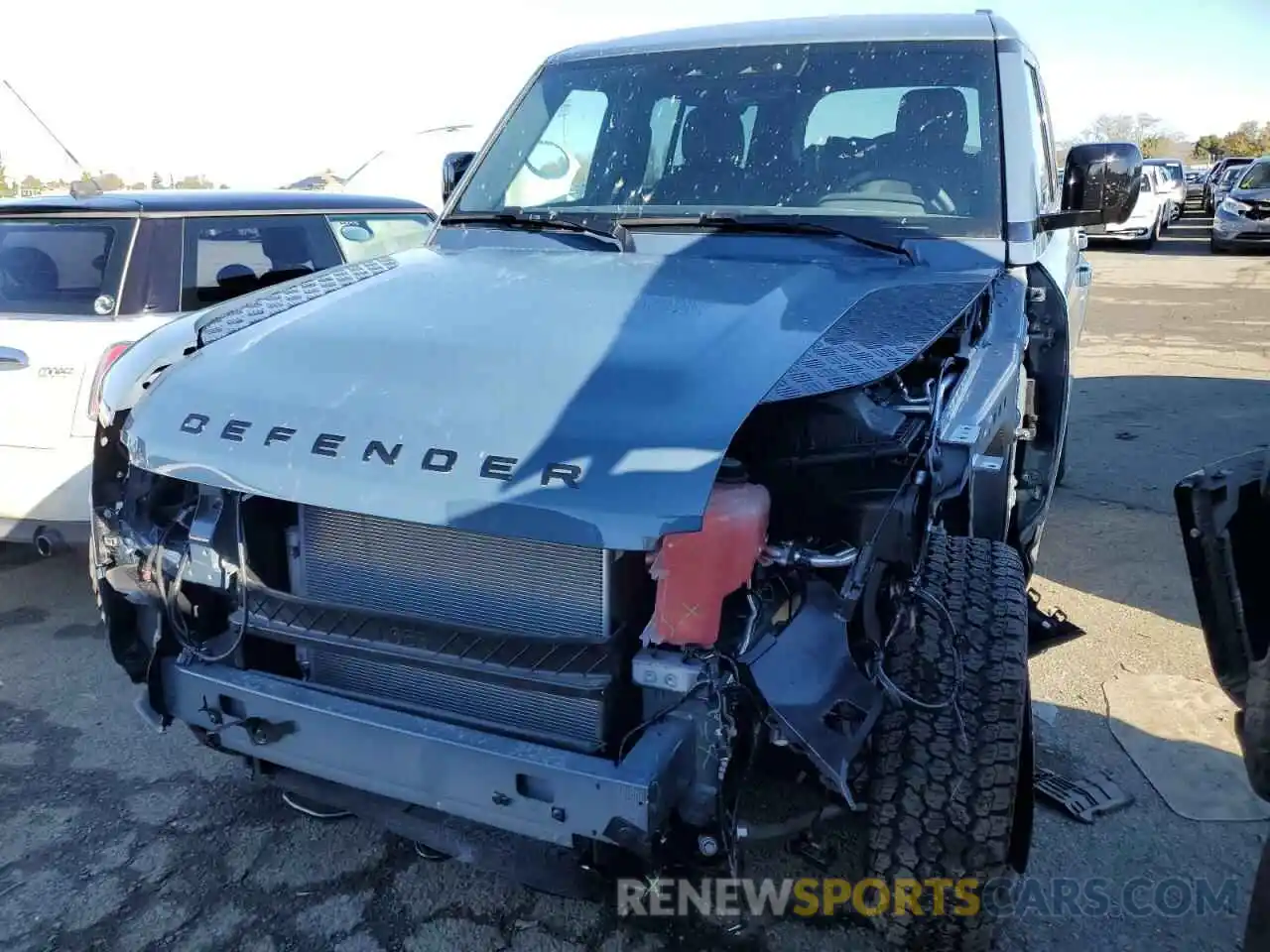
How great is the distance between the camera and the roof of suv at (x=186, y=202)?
4535 millimetres

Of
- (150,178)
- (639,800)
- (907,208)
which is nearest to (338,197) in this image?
(907,208)

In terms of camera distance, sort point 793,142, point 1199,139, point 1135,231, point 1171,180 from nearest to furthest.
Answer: point 793,142 < point 1135,231 < point 1171,180 < point 1199,139

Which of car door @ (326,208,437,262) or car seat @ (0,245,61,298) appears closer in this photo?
car seat @ (0,245,61,298)

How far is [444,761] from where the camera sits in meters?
2.07

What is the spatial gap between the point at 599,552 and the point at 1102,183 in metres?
2.27

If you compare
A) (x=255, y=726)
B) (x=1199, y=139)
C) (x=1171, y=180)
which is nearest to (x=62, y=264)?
(x=255, y=726)

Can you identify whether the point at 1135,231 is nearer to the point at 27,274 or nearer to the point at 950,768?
the point at 27,274

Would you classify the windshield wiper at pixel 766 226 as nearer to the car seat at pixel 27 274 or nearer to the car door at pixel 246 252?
the car door at pixel 246 252

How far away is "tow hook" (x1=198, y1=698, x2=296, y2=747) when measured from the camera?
2.27m

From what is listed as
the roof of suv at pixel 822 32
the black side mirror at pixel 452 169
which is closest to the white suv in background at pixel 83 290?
the black side mirror at pixel 452 169

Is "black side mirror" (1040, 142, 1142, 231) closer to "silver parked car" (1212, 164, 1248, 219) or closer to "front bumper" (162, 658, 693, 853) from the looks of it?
"front bumper" (162, 658, 693, 853)

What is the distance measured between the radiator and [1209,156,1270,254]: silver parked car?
20828mm

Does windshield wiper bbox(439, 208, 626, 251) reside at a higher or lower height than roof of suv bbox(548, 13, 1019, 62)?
lower

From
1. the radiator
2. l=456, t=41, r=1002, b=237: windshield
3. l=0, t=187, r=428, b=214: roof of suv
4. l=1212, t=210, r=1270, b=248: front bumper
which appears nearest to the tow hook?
the radiator
